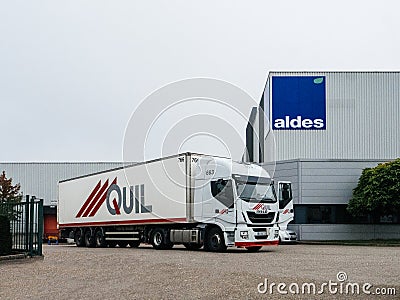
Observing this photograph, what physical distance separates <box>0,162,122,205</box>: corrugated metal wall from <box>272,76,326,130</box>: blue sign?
24300mm

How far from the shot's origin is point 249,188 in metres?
24.7

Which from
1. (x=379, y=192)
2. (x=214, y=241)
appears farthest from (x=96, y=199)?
(x=379, y=192)

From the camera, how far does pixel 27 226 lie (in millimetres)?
20641

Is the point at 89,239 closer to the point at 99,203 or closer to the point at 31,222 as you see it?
the point at 99,203

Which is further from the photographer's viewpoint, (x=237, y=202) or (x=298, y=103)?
(x=298, y=103)

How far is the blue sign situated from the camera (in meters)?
52.7

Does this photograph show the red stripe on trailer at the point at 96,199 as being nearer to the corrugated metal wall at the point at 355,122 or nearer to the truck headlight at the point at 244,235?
the truck headlight at the point at 244,235

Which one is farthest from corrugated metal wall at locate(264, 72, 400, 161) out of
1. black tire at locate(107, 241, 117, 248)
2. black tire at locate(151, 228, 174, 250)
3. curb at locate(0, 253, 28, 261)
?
curb at locate(0, 253, 28, 261)

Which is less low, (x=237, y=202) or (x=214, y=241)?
(x=237, y=202)

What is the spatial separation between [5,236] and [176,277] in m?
7.37

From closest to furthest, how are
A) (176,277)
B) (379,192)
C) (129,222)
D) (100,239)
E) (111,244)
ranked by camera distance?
(176,277) < (129,222) < (111,244) < (100,239) < (379,192)

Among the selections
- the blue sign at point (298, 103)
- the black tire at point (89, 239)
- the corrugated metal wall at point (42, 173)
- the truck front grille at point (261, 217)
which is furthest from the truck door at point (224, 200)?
the corrugated metal wall at point (42, 173)

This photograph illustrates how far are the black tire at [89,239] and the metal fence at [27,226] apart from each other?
1117 centimetres

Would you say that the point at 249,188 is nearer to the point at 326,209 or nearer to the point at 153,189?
the point at 153,189
